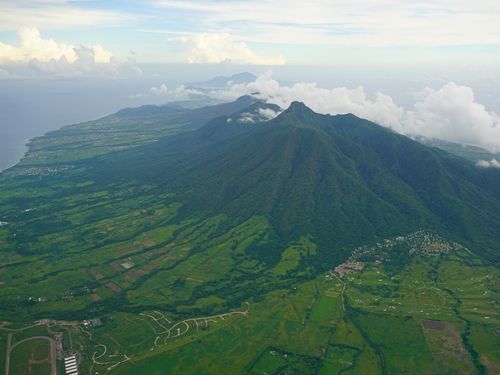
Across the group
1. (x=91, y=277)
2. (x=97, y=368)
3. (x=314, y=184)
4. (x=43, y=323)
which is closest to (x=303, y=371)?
(x=97, y=368)

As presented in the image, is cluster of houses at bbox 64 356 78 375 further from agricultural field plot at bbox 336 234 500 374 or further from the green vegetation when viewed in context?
agricultural field plot at bbox 336 234 500 374

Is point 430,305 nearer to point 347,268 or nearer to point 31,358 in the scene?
point 347,268

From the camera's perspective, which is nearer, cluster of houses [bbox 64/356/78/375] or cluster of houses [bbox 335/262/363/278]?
cluster of houses [bbox 64/356/78/375]

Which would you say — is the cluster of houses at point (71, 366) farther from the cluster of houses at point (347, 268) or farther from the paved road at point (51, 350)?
the cluster of houses at point (347, 268)

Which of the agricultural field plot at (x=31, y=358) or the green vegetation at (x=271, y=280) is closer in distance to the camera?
the agricultural field plot at (x=31, y=358)

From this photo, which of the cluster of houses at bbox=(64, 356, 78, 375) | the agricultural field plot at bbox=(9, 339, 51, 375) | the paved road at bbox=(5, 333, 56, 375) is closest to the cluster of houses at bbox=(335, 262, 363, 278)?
the cluster of houses at bbox=(64, 356, 78, 375)

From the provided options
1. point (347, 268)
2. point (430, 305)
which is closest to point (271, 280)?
point (347, 268)

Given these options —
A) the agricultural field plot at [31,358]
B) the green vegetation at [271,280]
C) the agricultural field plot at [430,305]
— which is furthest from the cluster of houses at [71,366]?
the agricultural field plot at [430,305]

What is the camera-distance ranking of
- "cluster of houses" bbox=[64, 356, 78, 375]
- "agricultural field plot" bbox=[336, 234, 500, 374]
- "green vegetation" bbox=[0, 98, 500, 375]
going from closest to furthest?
1. "cluster of houses" bbox=[64, 356, 78, 375]
2. "agricultural field plot" bbox=[336, 234, 500, 374]
3. "green vegetation" bbox=[0, 98, 500, 375]
